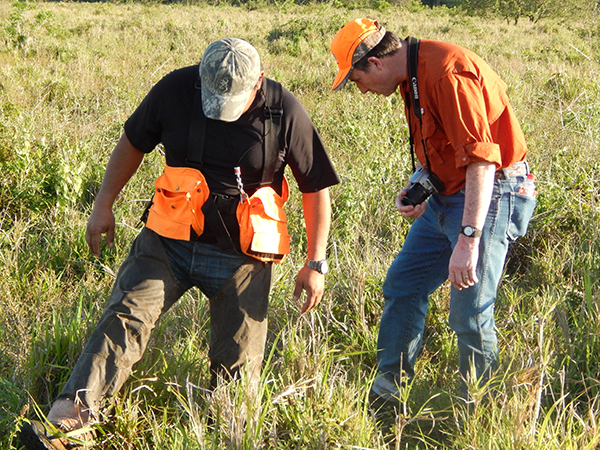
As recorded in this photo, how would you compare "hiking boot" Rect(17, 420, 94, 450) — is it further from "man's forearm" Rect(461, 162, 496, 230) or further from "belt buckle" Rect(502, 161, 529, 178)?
"belt buckle" Rect(502, 161, 529, 178)

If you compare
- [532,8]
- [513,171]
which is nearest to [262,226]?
[513,171]

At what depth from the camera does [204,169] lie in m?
2.87

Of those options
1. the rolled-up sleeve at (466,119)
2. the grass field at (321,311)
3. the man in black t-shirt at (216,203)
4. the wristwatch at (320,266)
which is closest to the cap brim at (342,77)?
the man in black t-shirt at (216,203)

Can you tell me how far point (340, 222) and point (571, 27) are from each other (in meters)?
22.0

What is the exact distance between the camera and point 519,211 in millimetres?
2873

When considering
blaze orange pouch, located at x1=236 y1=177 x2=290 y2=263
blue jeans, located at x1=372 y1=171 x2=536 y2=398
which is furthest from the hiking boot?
blue jeans, located at x1=372 y1=171 x2=536 y2=398

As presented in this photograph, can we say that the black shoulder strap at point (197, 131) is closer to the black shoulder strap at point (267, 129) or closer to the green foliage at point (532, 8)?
the black shoulder strap at point (267, 129)

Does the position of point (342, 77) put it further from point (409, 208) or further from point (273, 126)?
point (409, 208)

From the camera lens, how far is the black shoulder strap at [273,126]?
279cm

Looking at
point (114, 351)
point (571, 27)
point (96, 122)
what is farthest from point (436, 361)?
point (571, 27)

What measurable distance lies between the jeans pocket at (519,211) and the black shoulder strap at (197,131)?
1459 millimetres

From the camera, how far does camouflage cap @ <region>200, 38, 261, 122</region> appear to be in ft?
8.50

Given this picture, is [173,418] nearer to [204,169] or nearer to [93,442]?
[93,442]

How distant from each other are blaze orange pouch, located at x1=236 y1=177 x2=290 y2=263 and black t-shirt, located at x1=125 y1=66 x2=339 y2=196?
0.10m
